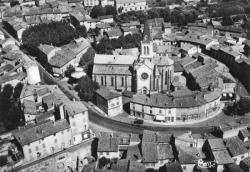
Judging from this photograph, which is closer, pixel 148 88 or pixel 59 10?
pixel 148 88

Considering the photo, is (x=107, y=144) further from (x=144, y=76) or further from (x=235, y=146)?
(x=144, y=76)

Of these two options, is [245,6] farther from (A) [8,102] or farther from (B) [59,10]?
(A) [8,102]

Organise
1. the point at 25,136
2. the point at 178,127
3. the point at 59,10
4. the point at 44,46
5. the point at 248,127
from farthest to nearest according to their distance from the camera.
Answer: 1. the point at 59,10
2. the point at 44,46
3. the point at 178,127
4. the point at 248,127
5. the point at 25,136

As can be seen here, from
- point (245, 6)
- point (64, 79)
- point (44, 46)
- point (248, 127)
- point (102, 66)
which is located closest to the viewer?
point (248, 127)

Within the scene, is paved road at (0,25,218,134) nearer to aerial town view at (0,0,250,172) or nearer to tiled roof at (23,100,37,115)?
aerial town view at (0,0,250,172)

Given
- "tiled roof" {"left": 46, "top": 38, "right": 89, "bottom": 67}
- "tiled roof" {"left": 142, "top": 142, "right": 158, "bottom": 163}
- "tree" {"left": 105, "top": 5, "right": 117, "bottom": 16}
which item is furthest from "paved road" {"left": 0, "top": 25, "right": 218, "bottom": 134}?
"tree" {"left": 105, "top": 5, "right": 117, "bottom": 16}

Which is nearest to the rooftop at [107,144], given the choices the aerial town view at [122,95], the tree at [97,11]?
the aerial town view at [122,95]

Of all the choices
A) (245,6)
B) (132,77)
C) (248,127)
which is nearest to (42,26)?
(132,77)
